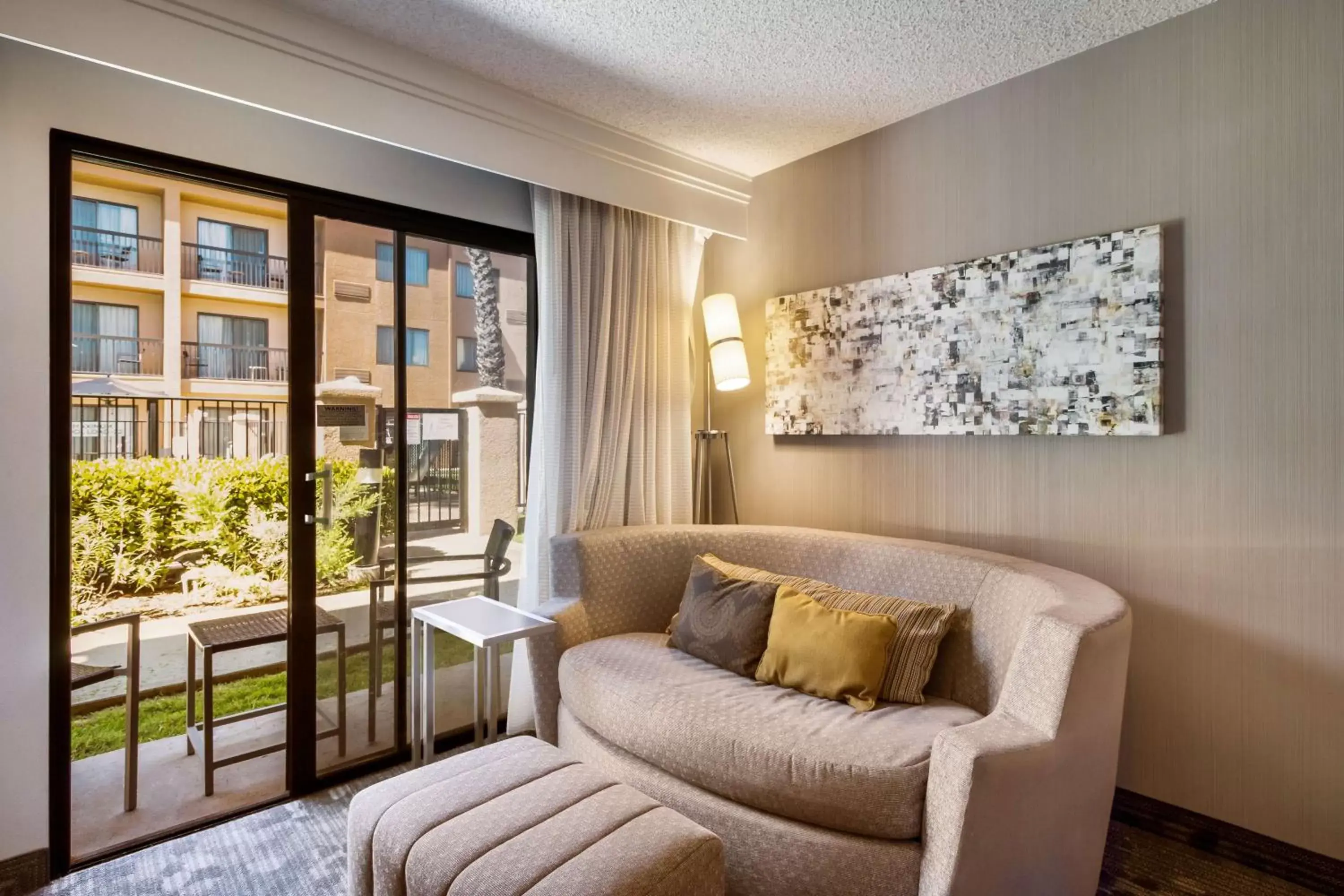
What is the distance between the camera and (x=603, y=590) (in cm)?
274

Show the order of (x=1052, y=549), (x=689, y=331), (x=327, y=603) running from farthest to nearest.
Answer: (x=689, y=331) < (x=327, y=603) < (x=1052, y=549)

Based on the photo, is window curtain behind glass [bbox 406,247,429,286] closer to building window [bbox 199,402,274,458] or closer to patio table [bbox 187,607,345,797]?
building window [bbox 199,402,274,458]

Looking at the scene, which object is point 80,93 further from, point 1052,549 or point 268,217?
point 1052,549

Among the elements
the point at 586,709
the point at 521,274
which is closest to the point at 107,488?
the point at 521,274

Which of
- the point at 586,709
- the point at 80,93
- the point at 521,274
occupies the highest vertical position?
the point at 80,93

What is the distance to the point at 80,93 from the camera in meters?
2.03

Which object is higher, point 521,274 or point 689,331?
point 521,274

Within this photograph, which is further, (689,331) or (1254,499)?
(689,331)

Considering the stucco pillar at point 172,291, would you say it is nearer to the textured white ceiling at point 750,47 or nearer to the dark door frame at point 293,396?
the dark door frame at point 293,396

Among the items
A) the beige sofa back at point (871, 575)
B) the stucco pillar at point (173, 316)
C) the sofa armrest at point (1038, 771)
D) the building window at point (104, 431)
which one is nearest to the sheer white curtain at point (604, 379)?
the beige sofa back at point (871, 575)

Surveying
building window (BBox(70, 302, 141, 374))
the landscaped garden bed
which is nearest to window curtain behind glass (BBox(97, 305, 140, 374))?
building window (BBox(70, 302, 141, 374))

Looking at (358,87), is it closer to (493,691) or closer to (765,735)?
(493,691)

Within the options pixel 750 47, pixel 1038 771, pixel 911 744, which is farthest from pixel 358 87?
pixel 1038 771

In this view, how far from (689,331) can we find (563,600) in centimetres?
149
